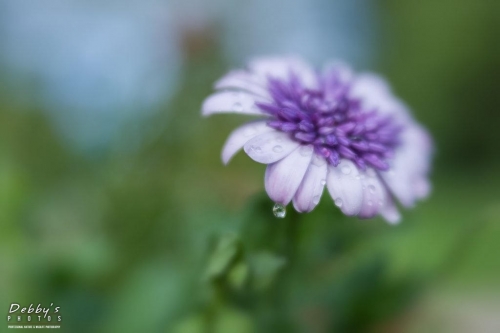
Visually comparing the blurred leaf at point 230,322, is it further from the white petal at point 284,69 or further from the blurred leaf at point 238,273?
the white petal at point 284,69

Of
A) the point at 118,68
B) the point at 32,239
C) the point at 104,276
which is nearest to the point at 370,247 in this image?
the point at 104,276

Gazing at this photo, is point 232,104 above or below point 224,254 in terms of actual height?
above

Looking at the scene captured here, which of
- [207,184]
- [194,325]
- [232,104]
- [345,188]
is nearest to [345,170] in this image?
[345,188]

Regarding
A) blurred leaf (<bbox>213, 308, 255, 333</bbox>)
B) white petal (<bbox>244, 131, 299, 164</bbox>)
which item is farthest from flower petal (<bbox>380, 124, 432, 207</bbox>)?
blurred leaf (<bbox>213, 308, 255, 333</bbox>)

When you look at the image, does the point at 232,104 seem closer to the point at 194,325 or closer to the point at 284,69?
the point at 284,69

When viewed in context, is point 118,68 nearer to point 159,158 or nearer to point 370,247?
point 159,158

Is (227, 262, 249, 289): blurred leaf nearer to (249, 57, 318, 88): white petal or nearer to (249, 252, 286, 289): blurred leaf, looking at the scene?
(249, 252, 286, 289): blurred leaf
